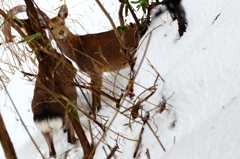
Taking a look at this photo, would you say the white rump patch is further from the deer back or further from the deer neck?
the deer neck

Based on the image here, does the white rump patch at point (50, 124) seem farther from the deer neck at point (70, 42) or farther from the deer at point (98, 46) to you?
the deer neck at point (70, 42)

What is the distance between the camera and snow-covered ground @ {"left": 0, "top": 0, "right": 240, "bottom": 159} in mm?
923

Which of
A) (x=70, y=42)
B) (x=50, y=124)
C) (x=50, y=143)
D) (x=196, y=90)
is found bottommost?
(x=50, y=143)

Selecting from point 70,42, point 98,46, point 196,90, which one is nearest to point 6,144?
point 196,90

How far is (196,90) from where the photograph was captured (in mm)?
1405

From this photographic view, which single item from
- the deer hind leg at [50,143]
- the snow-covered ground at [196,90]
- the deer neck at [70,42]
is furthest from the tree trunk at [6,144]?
the deer neck at [70,42]

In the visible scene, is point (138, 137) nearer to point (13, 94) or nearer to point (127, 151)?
point (127, 151)

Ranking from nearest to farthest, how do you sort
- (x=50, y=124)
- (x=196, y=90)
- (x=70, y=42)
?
(x=196, y=90) → (x=50, y=124) → (x=70, y=42)

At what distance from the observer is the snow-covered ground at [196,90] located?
0.92 meters

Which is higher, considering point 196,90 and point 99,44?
point 99,44

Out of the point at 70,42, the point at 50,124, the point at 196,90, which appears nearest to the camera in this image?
the point at 196,90

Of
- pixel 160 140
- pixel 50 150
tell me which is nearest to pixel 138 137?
pixel 160 140

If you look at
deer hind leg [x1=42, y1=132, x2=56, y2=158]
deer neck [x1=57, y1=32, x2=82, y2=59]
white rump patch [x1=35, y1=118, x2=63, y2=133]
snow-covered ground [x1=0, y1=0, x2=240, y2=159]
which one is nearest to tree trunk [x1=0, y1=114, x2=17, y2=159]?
snow-covered ground [x1=0, y1=0, x2=240, y2=159]

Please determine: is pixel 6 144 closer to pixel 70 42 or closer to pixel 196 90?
pixel 196 90
